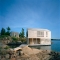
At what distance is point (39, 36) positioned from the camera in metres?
2.66

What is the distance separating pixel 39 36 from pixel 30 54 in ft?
1.41

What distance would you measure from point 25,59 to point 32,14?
0.97 m

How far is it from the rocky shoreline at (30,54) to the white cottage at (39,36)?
0.20 m

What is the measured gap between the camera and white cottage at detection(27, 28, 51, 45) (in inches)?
103

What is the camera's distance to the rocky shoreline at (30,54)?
8.60ft

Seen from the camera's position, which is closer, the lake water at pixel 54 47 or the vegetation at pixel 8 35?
the lake water at pixel 54 47

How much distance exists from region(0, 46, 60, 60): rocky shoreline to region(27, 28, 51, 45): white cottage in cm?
20

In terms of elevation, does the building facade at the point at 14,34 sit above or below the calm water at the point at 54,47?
above

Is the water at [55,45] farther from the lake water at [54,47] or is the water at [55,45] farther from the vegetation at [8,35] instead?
the vegetation at [8,35]

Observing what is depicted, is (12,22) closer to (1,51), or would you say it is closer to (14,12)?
(14,12)

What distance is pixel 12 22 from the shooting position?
272 cm

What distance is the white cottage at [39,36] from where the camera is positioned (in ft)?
8.62

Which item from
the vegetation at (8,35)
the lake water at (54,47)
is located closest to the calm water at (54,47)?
the lake water at (54,47)

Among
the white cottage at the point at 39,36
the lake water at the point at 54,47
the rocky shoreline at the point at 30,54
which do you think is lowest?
the rocky shoreline at the point at 30,54
